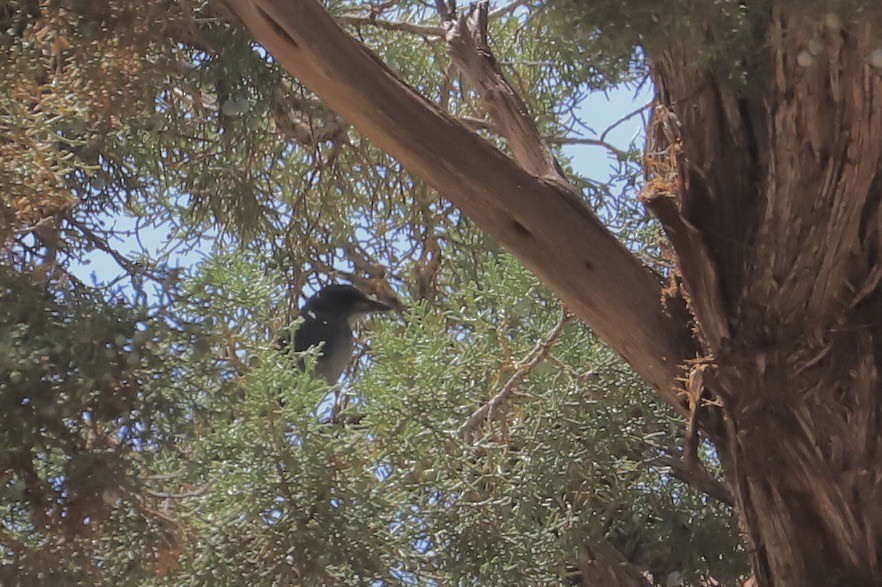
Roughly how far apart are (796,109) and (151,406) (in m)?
0.57

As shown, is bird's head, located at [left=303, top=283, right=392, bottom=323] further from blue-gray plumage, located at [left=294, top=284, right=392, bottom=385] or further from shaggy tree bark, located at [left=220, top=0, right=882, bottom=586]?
shaggy tree bark, located at [left=220, top=0, right=882, bottom=586]

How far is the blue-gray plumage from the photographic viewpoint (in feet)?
6.46

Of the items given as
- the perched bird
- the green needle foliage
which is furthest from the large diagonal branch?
the perched bird

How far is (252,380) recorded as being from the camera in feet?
3.63

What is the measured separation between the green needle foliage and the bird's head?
33 cm

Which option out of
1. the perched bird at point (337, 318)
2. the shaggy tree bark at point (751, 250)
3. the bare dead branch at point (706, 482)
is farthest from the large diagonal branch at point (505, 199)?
the perched bird at point (337, 318)

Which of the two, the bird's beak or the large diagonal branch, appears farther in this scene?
the bird's beak

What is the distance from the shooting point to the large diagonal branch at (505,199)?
95 cm

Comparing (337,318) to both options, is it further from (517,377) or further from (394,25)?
(517,377)

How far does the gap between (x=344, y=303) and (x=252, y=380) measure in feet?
2.97

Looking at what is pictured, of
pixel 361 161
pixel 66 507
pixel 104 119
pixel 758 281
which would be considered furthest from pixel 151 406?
pixel 361 161

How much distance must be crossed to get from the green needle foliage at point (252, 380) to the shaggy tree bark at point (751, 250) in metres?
0.12

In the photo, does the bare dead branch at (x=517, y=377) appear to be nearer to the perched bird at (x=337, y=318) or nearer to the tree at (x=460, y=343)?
the tree at (x=460, y=343)

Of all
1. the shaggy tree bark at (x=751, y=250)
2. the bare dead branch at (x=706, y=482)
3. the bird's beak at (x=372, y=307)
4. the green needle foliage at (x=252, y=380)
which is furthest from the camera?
the bird's beak at (x=372, y=307)
